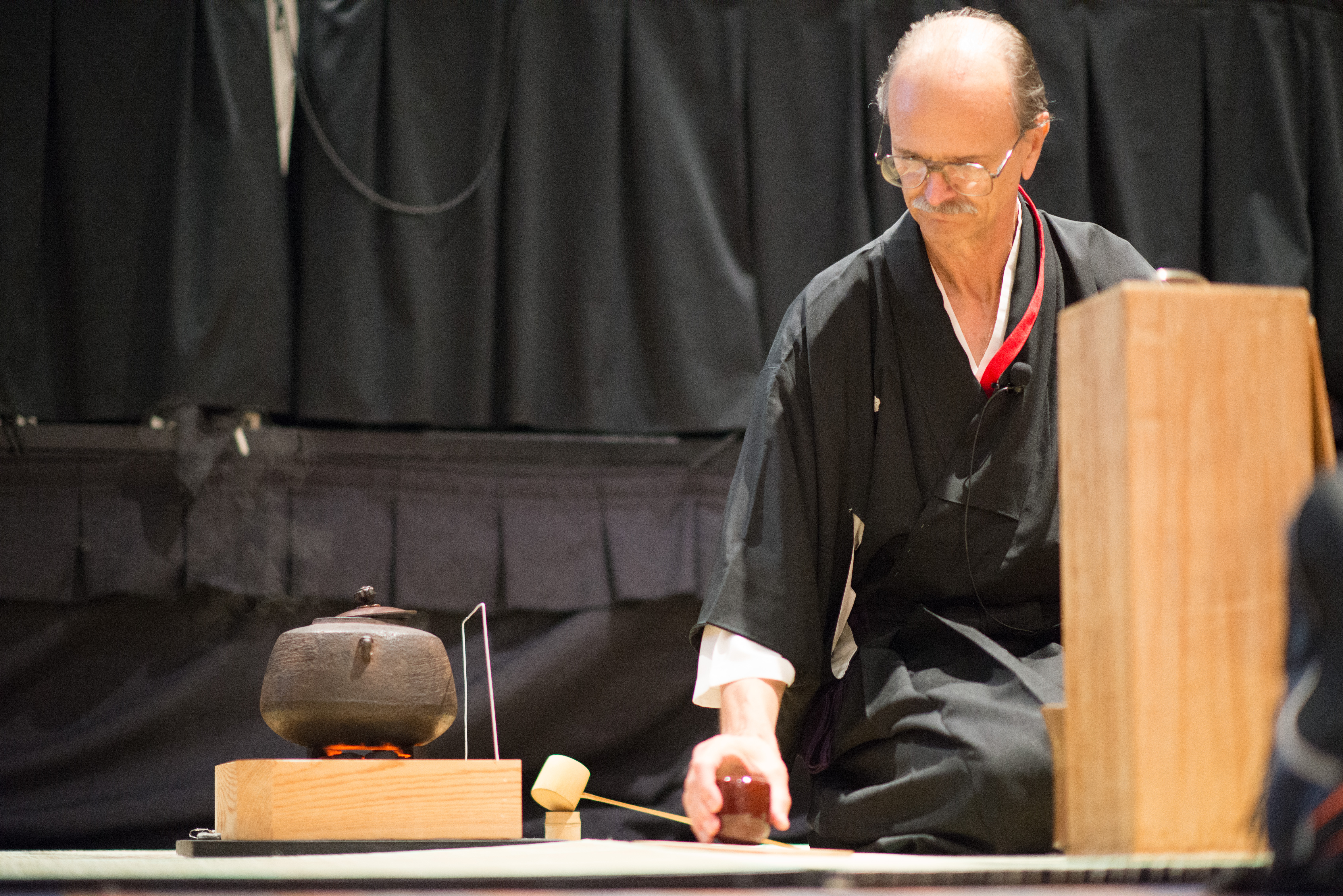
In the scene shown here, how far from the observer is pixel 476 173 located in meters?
3.22

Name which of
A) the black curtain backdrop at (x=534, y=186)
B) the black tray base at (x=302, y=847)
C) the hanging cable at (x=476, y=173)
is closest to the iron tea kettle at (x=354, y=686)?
the black tray base at (x=302, y=847)

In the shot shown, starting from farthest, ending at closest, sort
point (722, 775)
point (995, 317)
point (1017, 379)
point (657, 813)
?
point (657, 813) < point (995, 317) < point (1017, 379) < point (722, 775)

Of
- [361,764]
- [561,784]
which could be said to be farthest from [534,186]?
[361,764]

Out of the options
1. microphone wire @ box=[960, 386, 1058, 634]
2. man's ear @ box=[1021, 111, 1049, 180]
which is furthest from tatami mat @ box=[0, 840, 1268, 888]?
man's ear @ box=[1021, 111, 1049, 180]

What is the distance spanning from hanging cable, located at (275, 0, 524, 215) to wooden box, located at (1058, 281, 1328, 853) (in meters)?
2.46

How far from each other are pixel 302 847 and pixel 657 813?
1.70 ft

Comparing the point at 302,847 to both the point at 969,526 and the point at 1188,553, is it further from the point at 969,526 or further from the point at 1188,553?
the point at 1188,553

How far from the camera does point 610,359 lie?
10.6 ft

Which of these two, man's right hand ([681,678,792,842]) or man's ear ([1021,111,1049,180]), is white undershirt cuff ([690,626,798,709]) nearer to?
man's right hand ([681,678,792,842])

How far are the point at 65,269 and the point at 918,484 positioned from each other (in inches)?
88.6

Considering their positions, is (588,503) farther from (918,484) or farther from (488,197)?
(918,484)

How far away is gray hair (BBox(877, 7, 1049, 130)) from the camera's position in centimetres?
179

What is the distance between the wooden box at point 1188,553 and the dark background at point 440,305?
2.26 m

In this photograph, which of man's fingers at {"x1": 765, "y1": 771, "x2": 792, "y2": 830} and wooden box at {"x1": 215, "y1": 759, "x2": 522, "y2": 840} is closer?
man's fingers at {"x1": 765, "y1": 771, "x2": 792, "y2": 830}
